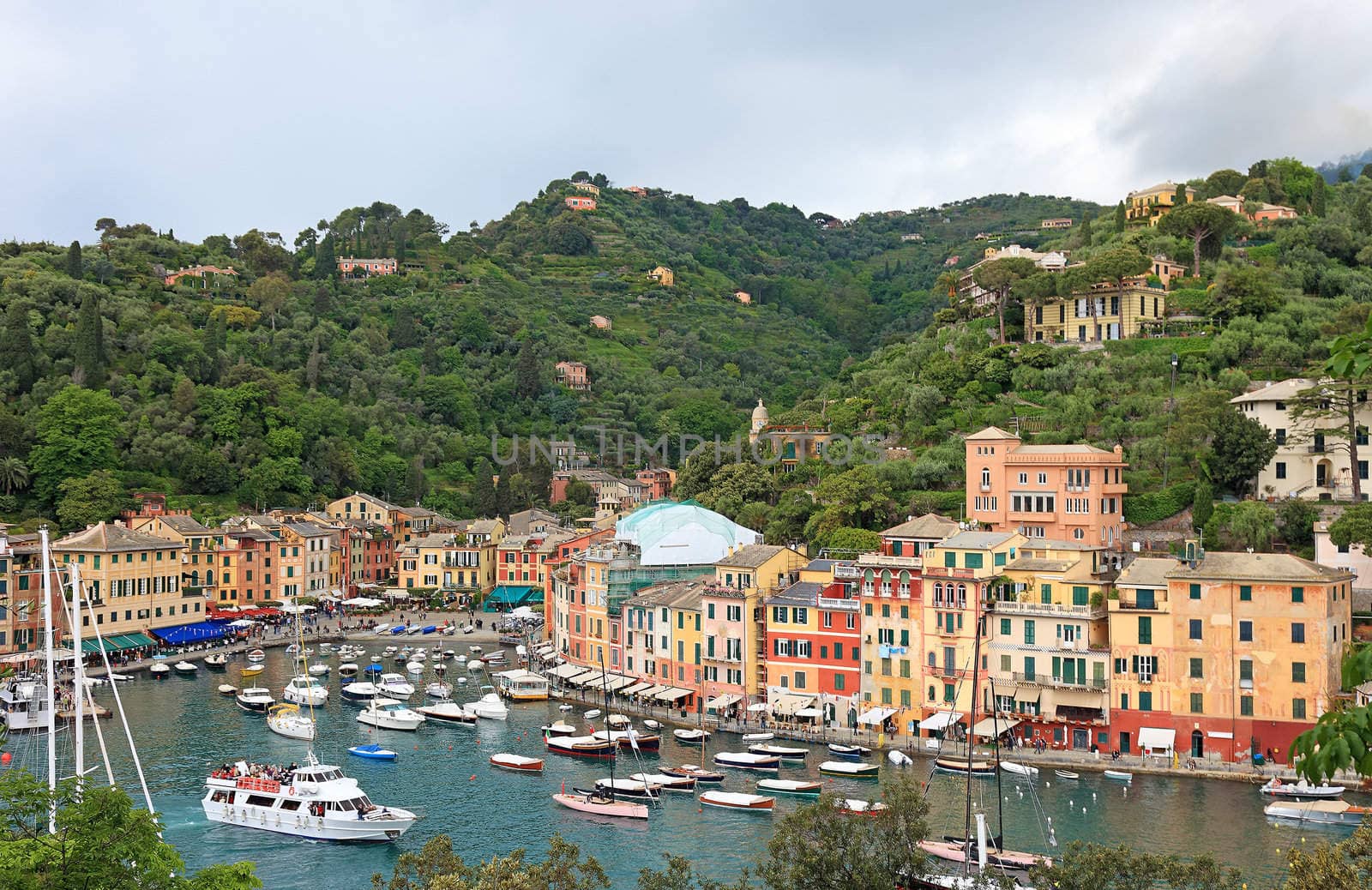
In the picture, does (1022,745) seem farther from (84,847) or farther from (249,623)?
(249,623)

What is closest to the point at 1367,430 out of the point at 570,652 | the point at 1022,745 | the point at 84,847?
the point at 1022,745

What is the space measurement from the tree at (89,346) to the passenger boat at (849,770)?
79718 mm

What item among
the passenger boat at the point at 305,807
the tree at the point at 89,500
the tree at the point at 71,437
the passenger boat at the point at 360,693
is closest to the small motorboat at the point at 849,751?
the passenger boat at the point at 305,807

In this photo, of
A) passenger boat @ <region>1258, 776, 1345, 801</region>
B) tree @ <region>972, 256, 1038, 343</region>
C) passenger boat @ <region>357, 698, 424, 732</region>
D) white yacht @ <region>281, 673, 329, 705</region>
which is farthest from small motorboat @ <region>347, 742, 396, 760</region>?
tree @ <region>972, 256, 1038, 343</region>

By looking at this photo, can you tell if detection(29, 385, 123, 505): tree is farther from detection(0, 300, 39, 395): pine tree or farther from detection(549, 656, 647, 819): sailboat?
detection(549, 656, 647, 819): sailboat

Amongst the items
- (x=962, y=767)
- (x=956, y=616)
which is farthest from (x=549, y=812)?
(x=956, y=616)

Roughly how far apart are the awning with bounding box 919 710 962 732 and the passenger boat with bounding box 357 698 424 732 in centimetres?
2316

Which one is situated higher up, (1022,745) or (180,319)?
(180,319)

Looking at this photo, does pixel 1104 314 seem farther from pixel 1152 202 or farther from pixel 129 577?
pixel 129 577

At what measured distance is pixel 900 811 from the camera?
29.7 metres

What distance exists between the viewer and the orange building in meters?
65.0

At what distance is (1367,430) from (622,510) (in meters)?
63.4

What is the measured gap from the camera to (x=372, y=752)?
53.1 meters

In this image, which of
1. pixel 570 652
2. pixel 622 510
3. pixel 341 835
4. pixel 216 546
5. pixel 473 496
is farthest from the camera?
pixel 473 496
